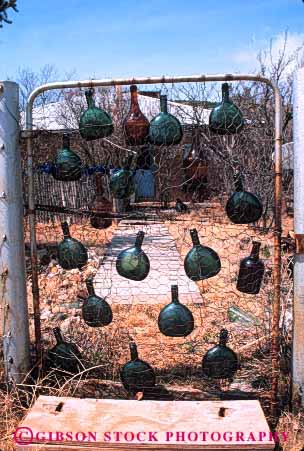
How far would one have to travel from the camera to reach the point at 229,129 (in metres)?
3.25

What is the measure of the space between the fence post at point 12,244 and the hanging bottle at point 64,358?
193mm

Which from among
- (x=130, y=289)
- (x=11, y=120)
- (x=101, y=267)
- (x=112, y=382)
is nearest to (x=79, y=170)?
(x=11, y=120)

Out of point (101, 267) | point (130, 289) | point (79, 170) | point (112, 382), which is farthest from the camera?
point (101, 267)

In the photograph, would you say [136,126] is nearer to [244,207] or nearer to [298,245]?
[244,207]

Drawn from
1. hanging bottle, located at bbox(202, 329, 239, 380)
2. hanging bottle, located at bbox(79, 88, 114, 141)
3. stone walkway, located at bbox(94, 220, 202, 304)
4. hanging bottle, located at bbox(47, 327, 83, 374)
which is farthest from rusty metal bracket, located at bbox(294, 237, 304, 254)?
stone walkway, located at bbox(94, 220, 202, 304)

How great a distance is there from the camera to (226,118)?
10.5 ft

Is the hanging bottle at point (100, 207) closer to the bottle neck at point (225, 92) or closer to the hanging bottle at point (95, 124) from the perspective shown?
the hanging bottle at point (95, 124)

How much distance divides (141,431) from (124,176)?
4.92 feet

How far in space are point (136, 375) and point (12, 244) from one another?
1.13 meters

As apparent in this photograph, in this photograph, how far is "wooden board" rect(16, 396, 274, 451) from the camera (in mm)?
2660

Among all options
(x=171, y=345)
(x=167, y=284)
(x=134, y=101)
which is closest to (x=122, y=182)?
(x=134, y=101)

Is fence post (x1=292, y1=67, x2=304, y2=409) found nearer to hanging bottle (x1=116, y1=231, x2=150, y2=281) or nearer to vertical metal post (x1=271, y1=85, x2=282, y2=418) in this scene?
vertical metal post (x1=271, y1=85, x2=282, y2=418)

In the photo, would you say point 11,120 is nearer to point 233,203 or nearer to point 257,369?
point 233,203

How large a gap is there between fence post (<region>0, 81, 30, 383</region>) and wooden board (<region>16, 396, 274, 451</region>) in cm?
40
